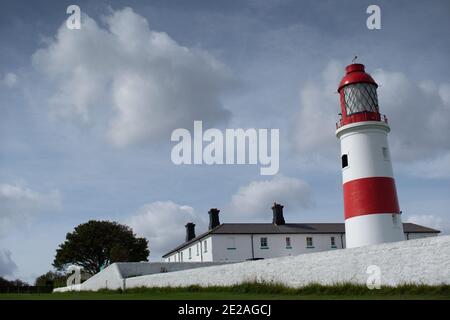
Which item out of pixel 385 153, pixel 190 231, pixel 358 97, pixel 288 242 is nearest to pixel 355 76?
pixel 358 97

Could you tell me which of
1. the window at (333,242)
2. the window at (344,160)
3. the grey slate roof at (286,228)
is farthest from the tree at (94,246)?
the window at (344,160)

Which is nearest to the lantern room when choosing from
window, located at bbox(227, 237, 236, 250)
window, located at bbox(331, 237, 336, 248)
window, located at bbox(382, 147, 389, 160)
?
window, located at bbox(382, 147, 389, 160)

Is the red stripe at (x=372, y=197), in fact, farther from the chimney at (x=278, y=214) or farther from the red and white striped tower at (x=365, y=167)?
the chimney at (x=278, y=214)

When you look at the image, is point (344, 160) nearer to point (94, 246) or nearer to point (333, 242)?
point (333, 242)

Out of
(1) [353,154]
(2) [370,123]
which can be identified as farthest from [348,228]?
(2) [370,123]

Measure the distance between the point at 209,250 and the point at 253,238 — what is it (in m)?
3.84

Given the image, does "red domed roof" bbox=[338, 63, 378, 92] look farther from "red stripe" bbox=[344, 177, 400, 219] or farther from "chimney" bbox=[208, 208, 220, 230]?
"chimney" bbox=[208, 208, 220, 230]

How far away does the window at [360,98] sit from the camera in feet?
83.6

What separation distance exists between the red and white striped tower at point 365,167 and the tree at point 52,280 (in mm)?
32521

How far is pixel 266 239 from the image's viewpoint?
146 feet

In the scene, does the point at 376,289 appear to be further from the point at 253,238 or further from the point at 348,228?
the point at 253,238

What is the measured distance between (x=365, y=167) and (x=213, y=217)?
2470 centimetres

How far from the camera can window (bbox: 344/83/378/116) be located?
25.5 m

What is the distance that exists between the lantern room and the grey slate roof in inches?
810
